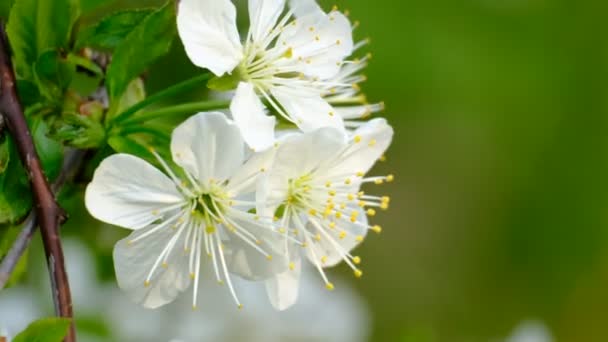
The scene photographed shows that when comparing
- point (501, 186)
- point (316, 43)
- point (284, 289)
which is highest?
point (316, 43)

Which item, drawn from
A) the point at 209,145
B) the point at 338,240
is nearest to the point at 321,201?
the point at 338,240

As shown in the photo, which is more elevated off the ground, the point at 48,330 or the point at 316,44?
the point at 316,44

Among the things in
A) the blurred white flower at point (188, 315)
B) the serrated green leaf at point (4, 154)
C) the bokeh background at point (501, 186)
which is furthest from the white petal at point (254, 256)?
the bokeh background at point (501, 186)

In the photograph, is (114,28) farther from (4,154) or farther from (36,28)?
(4,154)

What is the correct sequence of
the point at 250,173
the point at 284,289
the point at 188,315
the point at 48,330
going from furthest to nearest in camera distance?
the point at 188,315 < the point at 284,289 < the point at 250,173 < the point at 48,330

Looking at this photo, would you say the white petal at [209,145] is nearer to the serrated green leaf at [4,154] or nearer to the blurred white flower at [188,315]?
the serrated green leaf at [4,154]

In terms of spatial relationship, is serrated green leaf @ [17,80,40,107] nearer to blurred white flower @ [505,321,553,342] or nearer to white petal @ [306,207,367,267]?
white petal @ [306,207,367,267]
